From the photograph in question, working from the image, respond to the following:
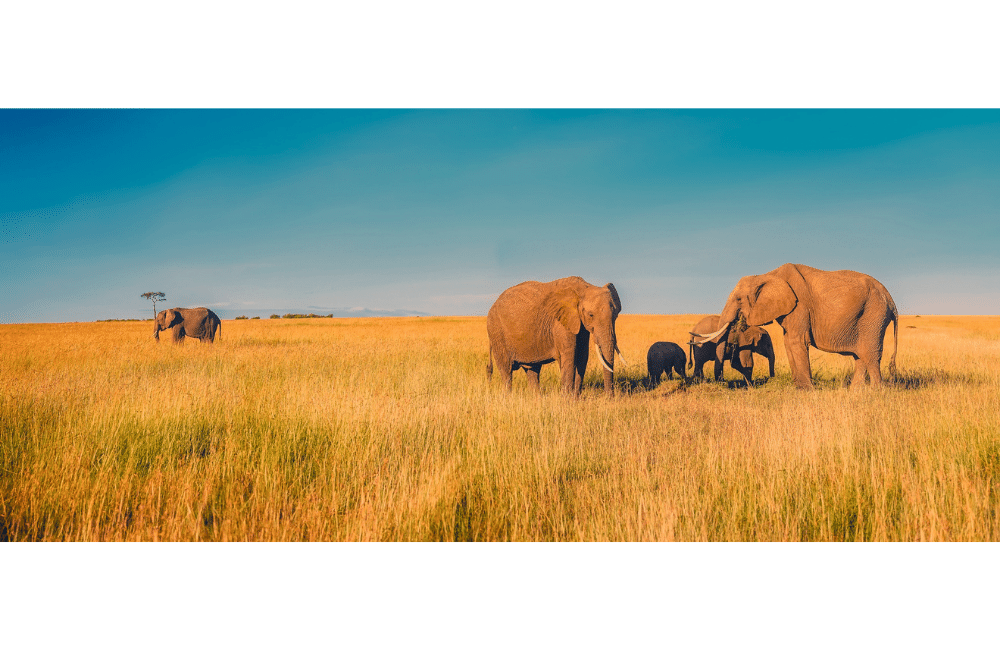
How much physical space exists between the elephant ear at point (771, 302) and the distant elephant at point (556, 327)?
3.63 metres

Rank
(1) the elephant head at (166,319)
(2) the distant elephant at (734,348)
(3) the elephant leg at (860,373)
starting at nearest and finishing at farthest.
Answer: (3) the elephant leg at (860,373)
(2) the distant elephant at (734,348)
(1) the elephant head at (166,319)

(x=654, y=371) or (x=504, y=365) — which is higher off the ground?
(x=504, y=365)

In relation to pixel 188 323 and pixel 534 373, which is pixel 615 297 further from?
pixel 188 323

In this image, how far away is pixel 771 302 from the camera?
1061cm

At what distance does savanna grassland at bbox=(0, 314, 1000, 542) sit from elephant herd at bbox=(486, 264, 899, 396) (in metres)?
1.65

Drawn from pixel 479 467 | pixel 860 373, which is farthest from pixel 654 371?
pixel 479 467

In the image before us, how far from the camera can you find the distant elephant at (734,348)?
451 inches

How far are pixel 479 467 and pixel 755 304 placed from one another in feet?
28.1

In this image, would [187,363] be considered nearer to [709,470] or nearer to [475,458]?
[475,458]

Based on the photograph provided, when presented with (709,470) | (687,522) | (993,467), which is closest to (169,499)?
(687,522)

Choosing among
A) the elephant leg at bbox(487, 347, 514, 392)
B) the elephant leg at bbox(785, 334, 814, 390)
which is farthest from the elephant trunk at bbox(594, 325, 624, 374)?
the elephant leg at bbox(785, 334, 814, 390)

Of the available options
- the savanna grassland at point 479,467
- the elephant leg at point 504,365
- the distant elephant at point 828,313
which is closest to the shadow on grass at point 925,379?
the distant elephant at point 828,313

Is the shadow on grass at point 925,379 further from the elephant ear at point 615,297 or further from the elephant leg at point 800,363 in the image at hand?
the elephant ear at point 615,297

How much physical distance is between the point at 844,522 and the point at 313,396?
6407 millimetres
